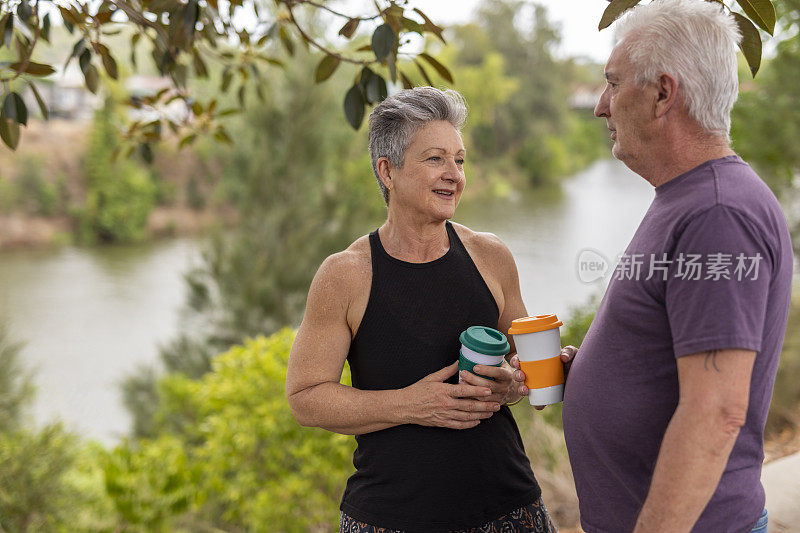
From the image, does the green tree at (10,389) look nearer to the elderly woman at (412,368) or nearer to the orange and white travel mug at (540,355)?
the elderly woman at (412,368)

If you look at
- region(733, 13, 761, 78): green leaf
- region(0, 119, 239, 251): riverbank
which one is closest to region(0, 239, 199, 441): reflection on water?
region(0, 119, 239, 251): riverbank

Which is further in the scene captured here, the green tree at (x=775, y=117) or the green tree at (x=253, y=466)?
the green tree at (x=775, y=117)

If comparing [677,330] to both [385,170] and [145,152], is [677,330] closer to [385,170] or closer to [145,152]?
[385,170]

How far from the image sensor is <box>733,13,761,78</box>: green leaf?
1148 mm

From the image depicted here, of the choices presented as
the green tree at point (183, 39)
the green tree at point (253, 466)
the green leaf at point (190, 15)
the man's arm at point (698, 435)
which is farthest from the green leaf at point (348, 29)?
the green tree at point (253, 466)

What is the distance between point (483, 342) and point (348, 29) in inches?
32.0

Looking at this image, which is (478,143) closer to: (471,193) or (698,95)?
(471,193)

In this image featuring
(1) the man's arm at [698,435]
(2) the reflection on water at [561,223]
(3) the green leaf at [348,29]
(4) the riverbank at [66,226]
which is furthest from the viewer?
(4) the riverbank at [66,226]

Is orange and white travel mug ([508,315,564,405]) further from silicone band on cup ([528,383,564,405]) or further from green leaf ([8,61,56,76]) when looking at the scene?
green leaf ([8,61,56,76])

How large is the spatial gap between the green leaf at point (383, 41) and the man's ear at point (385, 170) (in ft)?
0.72

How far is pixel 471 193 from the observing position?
19.8m

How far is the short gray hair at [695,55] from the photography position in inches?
36.9

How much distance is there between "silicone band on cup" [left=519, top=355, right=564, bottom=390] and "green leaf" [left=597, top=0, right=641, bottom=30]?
2.07ft

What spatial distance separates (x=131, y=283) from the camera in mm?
20375
